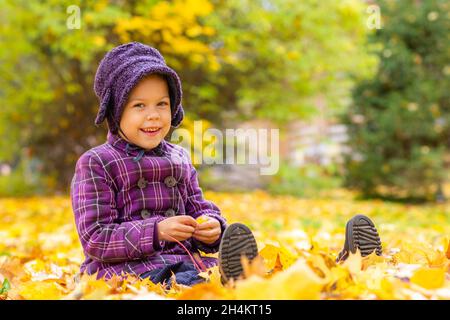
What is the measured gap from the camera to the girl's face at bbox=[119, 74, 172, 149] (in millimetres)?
2154

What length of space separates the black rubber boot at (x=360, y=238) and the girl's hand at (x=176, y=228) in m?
0.48

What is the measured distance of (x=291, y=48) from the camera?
8836 mm

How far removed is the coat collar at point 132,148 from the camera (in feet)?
7.23

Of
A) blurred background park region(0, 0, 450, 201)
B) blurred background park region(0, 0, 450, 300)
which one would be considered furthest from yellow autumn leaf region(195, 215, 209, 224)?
blurred background park region(0, 0, 450, 201)

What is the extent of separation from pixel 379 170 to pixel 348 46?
217 centimetres

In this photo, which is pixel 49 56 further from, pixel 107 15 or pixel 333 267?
pixel 333 267

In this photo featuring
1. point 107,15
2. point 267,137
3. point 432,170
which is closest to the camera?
point 107,15

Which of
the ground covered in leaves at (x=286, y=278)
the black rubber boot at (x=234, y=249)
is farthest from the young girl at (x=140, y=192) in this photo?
the black rubber boot at (x=234, y=249)

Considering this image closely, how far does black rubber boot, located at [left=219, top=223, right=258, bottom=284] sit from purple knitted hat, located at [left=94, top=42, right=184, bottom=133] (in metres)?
0.65

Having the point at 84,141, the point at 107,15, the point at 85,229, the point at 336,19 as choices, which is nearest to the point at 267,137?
the point at 336,19

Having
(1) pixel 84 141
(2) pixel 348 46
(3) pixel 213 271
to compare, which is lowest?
(3) pixel 213 271

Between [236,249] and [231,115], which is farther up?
[231,115]

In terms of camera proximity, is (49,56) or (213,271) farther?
(49,56)

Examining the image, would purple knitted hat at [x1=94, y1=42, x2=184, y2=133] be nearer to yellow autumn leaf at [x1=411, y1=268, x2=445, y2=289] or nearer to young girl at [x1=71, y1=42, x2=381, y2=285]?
young girl at [x1=71, y1=42, x2=381, y2=285]
